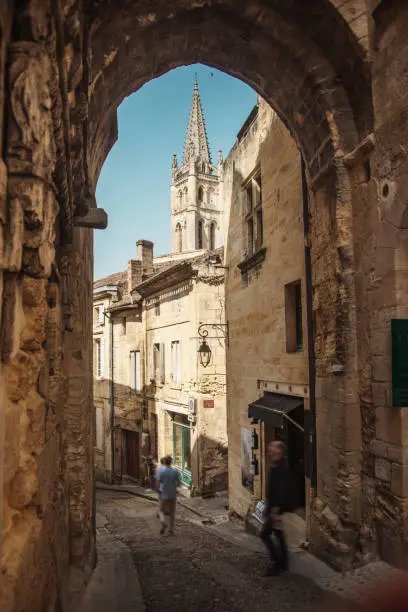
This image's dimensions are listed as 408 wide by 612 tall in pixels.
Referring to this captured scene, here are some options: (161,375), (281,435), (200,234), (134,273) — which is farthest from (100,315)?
(200,234)

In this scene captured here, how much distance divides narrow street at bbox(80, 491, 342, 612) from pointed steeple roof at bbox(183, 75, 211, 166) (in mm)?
61809

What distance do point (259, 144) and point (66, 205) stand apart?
6376mm

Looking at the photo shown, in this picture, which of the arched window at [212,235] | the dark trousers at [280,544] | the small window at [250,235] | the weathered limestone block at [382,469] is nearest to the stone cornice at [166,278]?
the small window at [250,235]

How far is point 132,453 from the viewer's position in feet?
65.3

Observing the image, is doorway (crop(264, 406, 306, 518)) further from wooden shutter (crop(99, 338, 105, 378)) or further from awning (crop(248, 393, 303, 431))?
wooden shutter (crop(99, 338, 105, 378))

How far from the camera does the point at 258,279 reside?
9.58m

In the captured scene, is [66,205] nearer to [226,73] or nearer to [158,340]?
[226,73]

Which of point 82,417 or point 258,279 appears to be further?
point 258,279

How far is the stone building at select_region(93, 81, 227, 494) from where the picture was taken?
1519 centimetres

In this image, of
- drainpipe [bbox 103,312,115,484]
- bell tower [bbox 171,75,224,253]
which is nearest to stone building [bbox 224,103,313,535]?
drainpipe [bbox 103,312,115,484]

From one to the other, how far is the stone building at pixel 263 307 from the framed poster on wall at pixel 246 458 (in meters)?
0.02

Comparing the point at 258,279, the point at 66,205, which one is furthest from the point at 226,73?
the point at 66,205

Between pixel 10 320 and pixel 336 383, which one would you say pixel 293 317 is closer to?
pixel 336 383

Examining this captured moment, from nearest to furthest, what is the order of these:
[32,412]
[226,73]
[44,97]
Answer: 1. [44,97]
2. [32,412]
3. [226,73]
